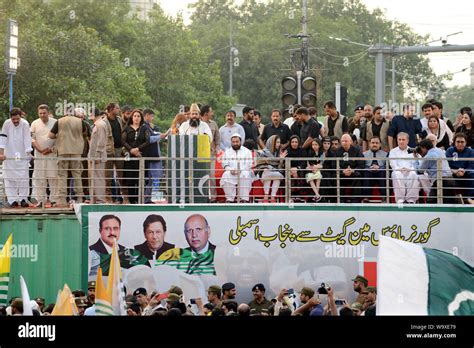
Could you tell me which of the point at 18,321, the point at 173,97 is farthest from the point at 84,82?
the point at 18,321

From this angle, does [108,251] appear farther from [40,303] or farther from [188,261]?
[40,303]

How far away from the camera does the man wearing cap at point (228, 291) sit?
21406mm

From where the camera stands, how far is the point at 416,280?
13281 millimetres

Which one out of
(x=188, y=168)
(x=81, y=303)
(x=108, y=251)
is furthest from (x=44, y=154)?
(x=81, y=303)

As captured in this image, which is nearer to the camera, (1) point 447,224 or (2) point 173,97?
(1) point 447,224

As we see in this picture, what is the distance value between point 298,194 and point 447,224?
246cm

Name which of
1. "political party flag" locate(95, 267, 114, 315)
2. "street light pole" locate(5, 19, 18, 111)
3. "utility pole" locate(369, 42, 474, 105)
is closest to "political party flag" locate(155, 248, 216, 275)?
"street light pole" locate(5, 19, 18, 111)

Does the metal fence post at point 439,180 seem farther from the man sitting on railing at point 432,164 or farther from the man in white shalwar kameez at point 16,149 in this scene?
the man in white shalwar kameez at point 16,149

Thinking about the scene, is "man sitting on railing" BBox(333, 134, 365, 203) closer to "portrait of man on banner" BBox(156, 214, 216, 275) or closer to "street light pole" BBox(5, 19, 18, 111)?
"portrait of man on banner" BBox(156, 214, 216, 275)

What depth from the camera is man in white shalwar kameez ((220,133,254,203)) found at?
2200 centimetres

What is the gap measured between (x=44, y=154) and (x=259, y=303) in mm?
4286

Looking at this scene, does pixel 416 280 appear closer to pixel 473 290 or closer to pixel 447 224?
pixel 473 290

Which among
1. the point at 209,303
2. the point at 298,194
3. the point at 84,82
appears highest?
the point at 84,82

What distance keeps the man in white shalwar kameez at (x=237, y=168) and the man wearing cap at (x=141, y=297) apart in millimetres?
2235
